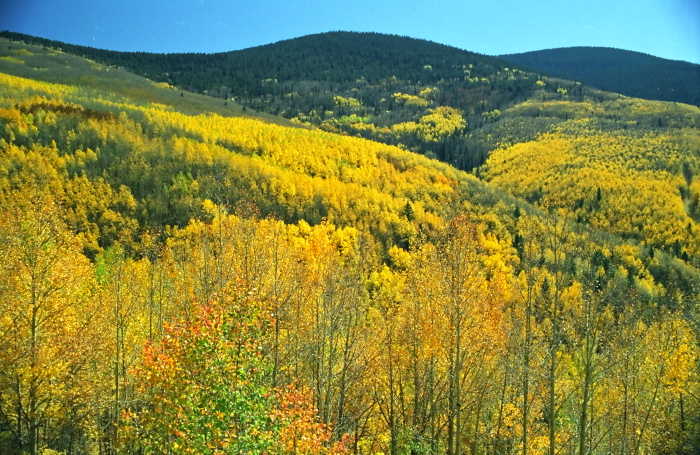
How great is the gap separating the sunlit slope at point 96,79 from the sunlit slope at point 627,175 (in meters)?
98.5

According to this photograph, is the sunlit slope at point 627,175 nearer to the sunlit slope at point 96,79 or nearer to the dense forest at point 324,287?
the dense forest at point 324,287

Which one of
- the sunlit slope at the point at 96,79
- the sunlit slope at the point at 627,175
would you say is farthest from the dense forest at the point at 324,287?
the sunlit slope at the point at 96,79

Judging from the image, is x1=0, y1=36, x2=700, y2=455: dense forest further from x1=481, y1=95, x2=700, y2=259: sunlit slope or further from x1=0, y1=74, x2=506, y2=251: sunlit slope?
x1=481, y1=95, x2=700, y2=259: sunlit slope

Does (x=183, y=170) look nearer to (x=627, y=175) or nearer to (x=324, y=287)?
(x=324, y=287)

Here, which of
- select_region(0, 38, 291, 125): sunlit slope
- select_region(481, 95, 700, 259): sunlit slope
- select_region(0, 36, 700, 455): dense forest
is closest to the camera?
select_region(0, 36, 700, 455): dense forest

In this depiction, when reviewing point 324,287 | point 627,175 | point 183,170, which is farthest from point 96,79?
point 627,175

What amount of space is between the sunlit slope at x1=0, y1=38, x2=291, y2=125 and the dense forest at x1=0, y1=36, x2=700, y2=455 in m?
1.80

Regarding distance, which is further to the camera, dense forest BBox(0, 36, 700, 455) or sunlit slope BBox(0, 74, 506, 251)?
sunlit slope BBox(0, 74, 506, 251)

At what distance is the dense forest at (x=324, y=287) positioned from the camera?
11.7 m

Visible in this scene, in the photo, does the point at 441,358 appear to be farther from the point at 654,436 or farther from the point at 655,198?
the point at 655,198

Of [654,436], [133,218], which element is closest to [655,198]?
[654,436]

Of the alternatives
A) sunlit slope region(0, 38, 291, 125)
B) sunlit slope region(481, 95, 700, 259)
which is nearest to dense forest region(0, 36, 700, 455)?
sunlit slope region(481, 95, 700, 259)

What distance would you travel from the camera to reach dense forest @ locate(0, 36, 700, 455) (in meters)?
11.7

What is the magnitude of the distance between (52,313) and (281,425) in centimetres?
1075
